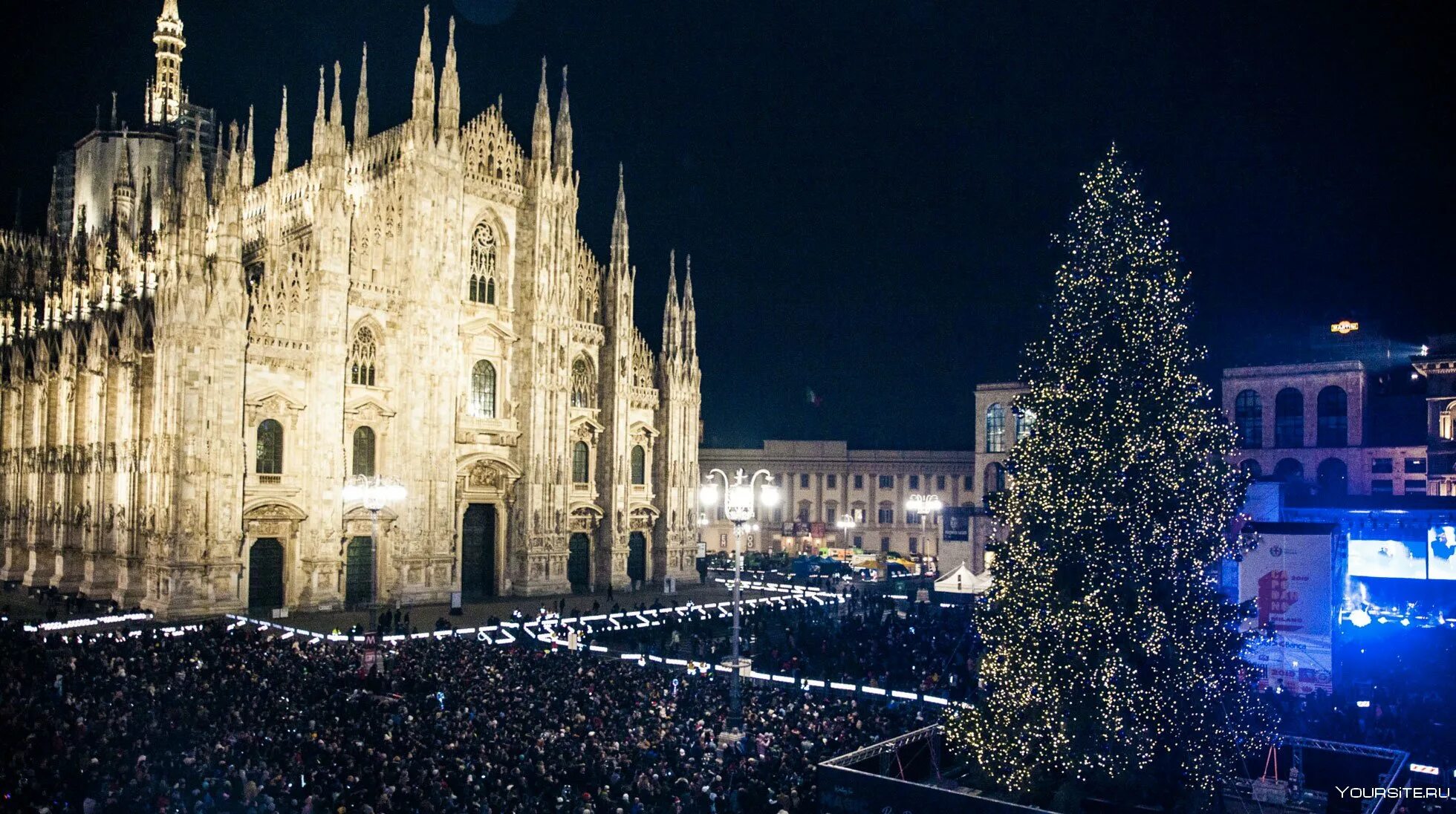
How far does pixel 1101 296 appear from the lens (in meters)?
17.5

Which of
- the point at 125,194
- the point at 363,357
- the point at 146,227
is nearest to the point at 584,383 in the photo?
the point at 363,357

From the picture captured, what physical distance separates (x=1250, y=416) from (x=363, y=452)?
43.9 metres

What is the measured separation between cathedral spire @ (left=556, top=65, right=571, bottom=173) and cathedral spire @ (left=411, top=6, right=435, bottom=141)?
7160mm

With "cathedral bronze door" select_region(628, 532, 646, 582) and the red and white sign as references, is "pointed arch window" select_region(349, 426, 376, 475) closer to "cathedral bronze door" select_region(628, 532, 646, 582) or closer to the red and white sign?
"cathedral bronze door" select_region(628, 532, 646, 582)

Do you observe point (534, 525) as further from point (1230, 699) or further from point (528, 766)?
point (1230, 699)

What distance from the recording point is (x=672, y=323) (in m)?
57.6

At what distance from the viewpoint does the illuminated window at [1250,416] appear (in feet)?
181

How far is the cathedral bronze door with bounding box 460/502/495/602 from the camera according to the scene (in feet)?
163

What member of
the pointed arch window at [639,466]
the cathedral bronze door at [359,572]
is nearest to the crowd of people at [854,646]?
the cathedral bronze door at [359,572]

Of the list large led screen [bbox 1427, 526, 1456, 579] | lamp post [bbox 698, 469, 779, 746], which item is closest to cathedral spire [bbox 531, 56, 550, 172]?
lamp post [bbox 698, 469, 779, 746]

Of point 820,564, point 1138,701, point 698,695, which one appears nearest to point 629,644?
point 698,695

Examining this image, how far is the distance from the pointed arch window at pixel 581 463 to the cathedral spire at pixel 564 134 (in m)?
13.7

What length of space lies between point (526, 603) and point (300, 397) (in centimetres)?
1317

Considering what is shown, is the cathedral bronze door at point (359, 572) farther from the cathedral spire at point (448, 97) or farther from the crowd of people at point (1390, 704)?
the crowd of people at point (1390, 704)
